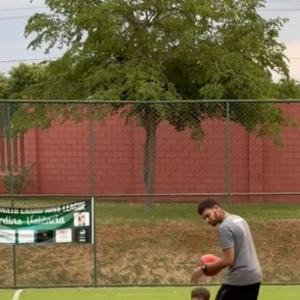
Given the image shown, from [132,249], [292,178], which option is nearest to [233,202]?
[292,178]

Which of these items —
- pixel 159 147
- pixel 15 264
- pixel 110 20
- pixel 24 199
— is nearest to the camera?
pixel 15 264

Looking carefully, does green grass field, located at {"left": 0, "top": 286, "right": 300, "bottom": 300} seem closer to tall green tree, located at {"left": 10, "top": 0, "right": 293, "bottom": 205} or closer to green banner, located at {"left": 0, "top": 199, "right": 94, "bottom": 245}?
green banner, located at {"left": 0, "top": 199, "right": 94, "bottom": 245}

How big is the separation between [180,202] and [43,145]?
9.56 feet

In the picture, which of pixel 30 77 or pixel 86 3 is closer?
pixel 86 3

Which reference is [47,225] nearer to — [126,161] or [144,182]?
[144,182]

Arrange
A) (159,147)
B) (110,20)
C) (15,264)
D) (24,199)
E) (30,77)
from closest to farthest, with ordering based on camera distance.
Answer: (15,264), (24,199), (159,147), (110,20), (30,77)

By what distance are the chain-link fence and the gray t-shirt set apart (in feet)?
20.5

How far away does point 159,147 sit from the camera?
16.2 meters

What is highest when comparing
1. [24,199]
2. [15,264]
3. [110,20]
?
[110,20]

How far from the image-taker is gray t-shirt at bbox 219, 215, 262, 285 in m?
7.44

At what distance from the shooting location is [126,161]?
53.8 feet

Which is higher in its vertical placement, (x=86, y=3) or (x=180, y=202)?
(x=86, y=3)

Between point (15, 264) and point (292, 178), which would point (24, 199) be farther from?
point (292, 178)

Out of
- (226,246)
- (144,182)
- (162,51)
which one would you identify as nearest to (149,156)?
(144,182)
